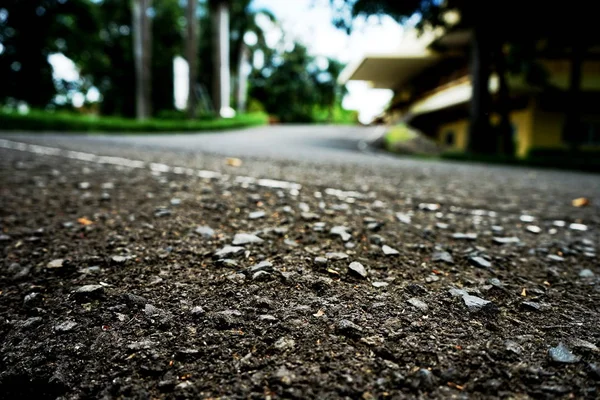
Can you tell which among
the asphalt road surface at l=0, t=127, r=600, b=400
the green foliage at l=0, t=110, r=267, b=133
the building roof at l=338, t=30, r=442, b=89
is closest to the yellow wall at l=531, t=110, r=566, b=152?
the building roof at l=338, t=30, r=442, b=89

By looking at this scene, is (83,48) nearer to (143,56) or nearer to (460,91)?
(143,56)

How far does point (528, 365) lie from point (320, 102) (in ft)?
169

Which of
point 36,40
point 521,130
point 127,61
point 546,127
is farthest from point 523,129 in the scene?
point 127,61

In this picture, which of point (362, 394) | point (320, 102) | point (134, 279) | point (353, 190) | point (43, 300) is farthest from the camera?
point (320, 102)

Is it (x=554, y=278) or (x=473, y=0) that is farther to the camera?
(x=473, y=0)

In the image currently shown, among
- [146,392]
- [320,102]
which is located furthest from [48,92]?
[320,102]

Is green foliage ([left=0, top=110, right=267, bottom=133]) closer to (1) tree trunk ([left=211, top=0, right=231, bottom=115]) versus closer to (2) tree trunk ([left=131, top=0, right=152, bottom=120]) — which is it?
(2) tree trunk ([left=131, top=0, right=152, bottom=120])

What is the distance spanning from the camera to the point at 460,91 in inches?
766

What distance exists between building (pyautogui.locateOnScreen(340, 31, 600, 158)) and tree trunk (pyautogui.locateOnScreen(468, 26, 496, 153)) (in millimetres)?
1022

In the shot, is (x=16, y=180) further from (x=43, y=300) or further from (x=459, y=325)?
(x=459, y=325)

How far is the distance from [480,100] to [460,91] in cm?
685

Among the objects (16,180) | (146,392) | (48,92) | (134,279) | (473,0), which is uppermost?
(473,0)

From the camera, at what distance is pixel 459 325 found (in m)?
1.48

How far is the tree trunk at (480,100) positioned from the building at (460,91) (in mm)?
1022
